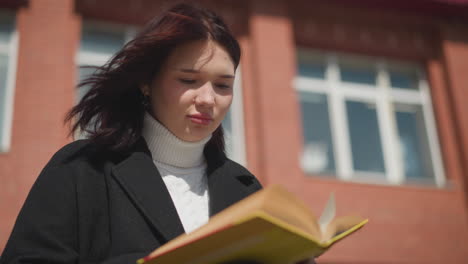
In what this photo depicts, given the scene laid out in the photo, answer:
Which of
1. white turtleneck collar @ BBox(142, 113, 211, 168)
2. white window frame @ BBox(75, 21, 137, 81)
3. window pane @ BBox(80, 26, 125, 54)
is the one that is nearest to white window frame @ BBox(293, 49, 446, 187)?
white window frame @ BBox(75, 21, 137, 81)

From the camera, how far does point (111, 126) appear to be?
1.77 meters

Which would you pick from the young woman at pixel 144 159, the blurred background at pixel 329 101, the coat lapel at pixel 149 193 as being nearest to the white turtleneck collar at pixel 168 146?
the young woman at pixel 144 159

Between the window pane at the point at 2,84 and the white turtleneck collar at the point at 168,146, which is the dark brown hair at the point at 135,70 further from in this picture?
the window pane at the point at 2,84

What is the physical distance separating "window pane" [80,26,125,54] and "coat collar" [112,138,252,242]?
5937 millimetres

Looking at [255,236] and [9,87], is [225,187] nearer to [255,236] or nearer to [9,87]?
[255,236]

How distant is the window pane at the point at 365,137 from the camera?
811 cm

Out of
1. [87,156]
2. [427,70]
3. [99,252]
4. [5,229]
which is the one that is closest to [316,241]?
[99,252]

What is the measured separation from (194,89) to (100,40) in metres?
6.08

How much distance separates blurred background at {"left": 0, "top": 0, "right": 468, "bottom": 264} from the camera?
672 cm

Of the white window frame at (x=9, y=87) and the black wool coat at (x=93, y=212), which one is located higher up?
the white window frame at (x=9, y=87)

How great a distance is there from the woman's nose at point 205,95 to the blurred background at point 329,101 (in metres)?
4.84

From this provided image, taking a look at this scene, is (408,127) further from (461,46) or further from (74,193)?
(74,193)

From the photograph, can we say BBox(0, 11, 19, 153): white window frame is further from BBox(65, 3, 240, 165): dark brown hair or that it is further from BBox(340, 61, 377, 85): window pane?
BBox(65, 3, 240, 165): dark brown hair

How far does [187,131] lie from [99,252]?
47 centimetres
